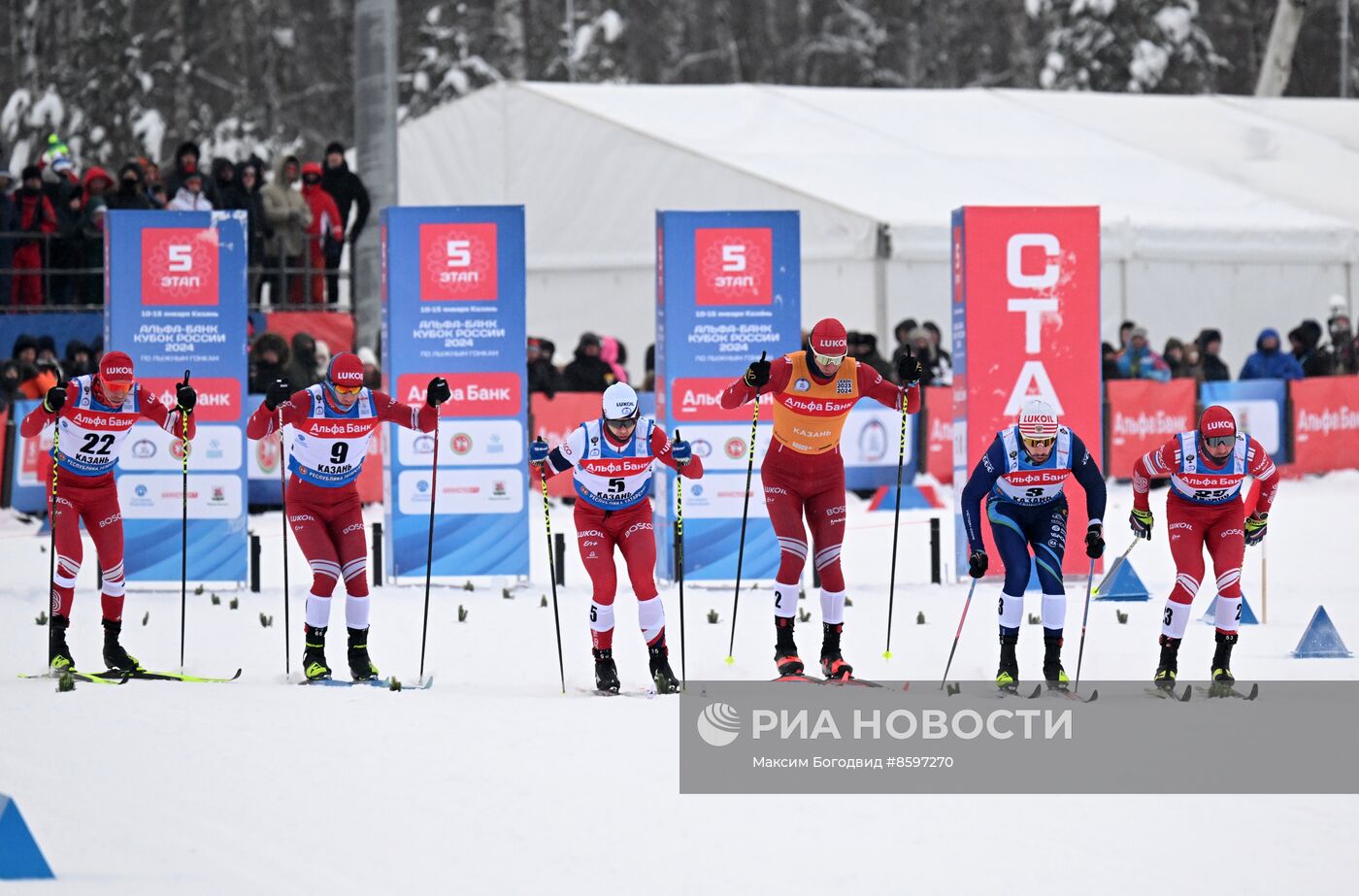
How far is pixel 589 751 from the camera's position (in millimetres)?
9109

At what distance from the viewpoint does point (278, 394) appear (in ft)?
37.2

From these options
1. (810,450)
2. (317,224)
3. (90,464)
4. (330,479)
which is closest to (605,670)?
(810,450)

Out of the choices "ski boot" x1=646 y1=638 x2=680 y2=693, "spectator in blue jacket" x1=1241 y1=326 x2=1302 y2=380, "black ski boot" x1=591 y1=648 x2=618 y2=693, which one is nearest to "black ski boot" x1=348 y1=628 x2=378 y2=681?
"black ski boot" x1=591 y1=648 x2=618 y2=693

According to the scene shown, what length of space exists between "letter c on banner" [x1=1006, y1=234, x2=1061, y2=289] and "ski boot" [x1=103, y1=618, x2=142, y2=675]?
705 cm

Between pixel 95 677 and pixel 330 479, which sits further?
pixel 330 479

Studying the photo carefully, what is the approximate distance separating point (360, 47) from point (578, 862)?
49.9 ft

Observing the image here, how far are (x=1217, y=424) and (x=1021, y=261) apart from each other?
468 cm

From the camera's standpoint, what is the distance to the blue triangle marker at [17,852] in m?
6.71

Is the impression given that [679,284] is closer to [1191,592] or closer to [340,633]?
[340,633]

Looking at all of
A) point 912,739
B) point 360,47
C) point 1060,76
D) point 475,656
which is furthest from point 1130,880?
point 1060,76

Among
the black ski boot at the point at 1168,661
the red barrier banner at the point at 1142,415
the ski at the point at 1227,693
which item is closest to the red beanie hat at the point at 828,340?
the black ski boot at the point at 1168,661

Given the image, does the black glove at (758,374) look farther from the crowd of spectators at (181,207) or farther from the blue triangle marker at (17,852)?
the crowd of spectators at (181,207)

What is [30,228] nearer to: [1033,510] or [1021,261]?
[1021,261]

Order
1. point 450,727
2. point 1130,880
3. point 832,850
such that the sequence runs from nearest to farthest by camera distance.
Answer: point 1130,880 < point 832,850 < point 450,727
